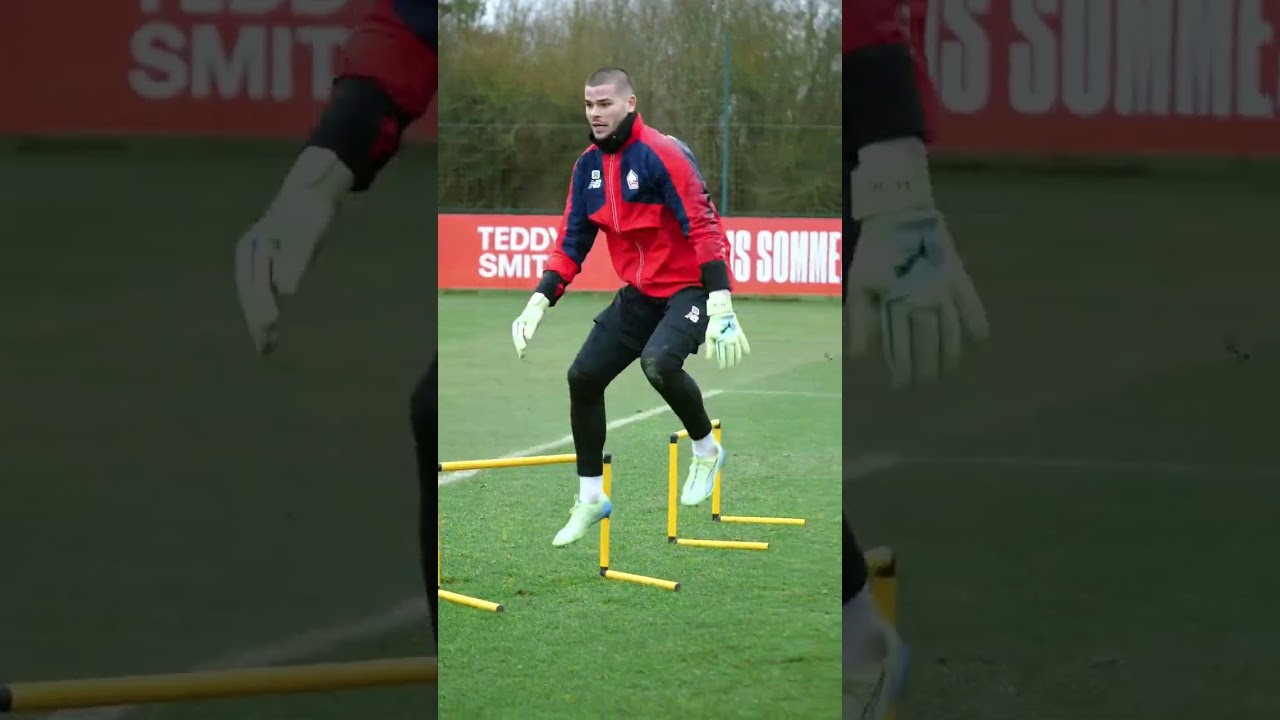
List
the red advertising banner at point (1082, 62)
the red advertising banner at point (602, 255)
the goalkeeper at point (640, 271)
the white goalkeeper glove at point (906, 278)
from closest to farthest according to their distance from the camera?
the red advertising banner at point (1082, 62)
the white goalkeeper glove at point (906, 278)
the goalkeeper at point (640, 271)
the red advertising banner at point (602, 255)

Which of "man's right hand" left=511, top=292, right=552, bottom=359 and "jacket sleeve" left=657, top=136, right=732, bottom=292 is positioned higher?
"jacket sleeve" left=657, top=136, right=732, bottom=292

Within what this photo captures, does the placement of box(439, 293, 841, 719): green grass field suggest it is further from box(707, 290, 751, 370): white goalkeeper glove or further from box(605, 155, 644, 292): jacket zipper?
box(605, 155, 644, 292): jacket zipper

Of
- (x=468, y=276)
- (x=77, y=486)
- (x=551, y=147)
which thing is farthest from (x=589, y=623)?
(x=551, y=147)

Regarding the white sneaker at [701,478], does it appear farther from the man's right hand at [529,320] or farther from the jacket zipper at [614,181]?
the jacket zipper at [614,181]

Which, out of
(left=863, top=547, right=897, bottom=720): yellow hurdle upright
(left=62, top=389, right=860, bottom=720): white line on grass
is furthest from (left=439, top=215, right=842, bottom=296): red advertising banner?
(left=863, top=547, right=897, bottom=720): yellow hurdle upright

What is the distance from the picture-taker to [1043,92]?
9.80 feet

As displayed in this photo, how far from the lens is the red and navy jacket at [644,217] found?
6.48 meters

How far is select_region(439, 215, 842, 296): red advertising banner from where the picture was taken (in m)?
18.6

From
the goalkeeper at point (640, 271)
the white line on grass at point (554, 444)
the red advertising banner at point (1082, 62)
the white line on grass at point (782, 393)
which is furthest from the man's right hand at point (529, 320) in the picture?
the white line on grass at point (782, 393)

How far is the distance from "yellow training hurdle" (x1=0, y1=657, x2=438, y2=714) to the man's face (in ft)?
12.6

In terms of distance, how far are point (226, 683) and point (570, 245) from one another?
12.0 feet

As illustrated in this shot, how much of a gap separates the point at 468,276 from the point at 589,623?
14.4 meters

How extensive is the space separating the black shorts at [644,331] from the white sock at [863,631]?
10.7ft

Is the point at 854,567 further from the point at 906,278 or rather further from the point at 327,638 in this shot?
the point at 327,638
